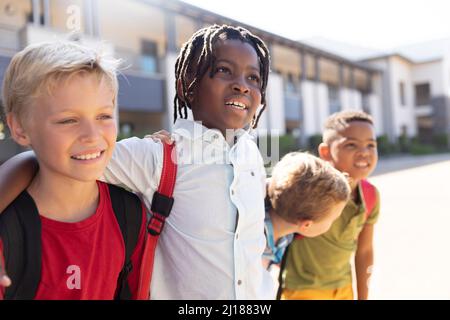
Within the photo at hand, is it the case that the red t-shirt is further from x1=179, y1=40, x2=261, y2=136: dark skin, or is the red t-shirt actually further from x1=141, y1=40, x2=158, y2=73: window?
x1=141, y1=40, x2=158, y2=73: window

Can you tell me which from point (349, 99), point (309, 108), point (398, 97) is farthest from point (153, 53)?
point (398, 97)

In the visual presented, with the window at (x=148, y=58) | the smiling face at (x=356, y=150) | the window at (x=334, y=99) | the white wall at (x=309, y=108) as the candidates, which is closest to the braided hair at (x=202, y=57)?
the smiling face at (x=356, y=150)

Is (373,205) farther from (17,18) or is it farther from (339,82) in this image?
(339,82)

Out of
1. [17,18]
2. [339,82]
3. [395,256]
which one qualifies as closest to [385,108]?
[339,82]

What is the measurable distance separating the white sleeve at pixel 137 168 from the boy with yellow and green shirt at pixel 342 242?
3.42 ft

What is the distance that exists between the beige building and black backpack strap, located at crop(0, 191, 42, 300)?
0.70 m

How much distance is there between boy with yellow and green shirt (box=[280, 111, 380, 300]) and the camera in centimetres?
216

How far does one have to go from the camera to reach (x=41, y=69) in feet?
4.14

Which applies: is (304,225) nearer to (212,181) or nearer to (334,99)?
(212,181)

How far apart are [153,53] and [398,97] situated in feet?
64.2

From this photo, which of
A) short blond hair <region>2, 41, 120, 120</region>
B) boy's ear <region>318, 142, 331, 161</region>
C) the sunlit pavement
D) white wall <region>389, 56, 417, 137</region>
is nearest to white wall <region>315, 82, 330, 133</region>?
white wall <region>389, 56, 417, 137</region>

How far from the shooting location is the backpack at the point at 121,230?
3.98ft

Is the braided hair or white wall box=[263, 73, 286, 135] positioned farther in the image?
white wall box=[263, 73, 286, 135]

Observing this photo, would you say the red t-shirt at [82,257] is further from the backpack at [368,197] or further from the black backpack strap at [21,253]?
the backpack at [368,197]
